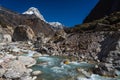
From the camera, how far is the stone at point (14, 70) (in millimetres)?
17747

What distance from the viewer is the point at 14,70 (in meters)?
18.8

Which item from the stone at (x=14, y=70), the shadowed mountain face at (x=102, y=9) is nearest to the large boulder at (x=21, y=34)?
the shadowed mountain face at (x=102, y=9)

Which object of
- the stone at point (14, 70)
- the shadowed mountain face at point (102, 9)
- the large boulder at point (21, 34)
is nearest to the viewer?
the stone at point (14, 70)

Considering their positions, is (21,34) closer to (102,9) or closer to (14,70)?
(102,9)

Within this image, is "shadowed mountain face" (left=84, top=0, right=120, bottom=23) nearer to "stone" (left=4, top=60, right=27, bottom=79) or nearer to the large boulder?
the large boulder

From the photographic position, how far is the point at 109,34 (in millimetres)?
35250

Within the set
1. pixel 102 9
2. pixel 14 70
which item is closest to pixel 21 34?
pixel 102 9

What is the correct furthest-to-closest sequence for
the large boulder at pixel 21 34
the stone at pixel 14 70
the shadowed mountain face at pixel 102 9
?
1. the shadowed mountain face at pixel 102 9
2. the large boulder at pixel 21 34
3. the stone at pixel 14 70

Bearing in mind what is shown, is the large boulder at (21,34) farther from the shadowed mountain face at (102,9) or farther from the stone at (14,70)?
the stone at (14,70)

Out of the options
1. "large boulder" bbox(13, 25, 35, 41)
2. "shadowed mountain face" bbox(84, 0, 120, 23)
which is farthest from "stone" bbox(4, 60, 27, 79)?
"shadowed mountain face" bbox(84, 0, 120, 23)

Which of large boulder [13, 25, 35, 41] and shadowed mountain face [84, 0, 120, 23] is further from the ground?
shadowed mountain face [84, 0, 120, 23]

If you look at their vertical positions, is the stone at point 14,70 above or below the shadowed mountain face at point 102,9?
below

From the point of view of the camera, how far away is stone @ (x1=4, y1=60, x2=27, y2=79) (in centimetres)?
1775

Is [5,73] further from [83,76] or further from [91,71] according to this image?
[91,71]
